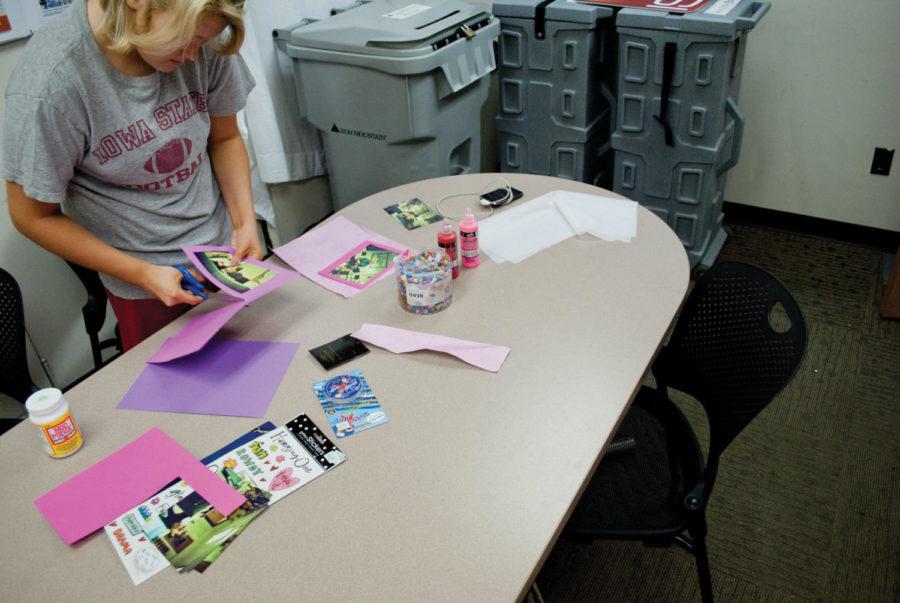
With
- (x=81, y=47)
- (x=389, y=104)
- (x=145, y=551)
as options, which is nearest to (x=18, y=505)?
(x=145, y=551)

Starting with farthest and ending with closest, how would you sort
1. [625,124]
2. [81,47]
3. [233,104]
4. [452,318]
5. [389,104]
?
[625,124]
[389,104]
[233,104]
[452,318]
[81,47]

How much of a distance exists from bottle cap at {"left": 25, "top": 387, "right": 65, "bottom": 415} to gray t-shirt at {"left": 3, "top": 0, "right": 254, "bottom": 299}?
0.38 meters

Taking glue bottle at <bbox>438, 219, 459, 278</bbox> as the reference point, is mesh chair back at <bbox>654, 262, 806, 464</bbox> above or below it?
below

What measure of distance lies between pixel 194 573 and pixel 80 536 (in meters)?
0.19

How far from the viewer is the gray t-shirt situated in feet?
3.97

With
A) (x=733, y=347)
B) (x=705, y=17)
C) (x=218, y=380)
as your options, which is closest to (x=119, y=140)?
(x=218, y=380)

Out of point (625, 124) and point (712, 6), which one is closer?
point (712, 6)

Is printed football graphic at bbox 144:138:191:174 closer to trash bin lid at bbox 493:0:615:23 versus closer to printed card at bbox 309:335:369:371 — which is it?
printed card at bbox 309:335:369:371

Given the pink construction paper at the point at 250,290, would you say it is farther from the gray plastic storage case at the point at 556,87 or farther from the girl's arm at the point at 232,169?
the gray plastic storage case at the point at 556,87

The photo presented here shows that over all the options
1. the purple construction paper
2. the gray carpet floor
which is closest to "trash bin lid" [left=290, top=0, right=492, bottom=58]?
the purple construction paper

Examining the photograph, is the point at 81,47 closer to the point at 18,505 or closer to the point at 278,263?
the point at 278,263

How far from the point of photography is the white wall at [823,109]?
8.54 ft

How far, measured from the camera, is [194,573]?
951mm

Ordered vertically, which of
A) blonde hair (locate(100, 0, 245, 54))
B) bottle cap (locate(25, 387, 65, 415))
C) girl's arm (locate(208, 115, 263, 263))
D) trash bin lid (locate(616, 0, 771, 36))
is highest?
blonde hair (locate(100, 0, 245, 54))
